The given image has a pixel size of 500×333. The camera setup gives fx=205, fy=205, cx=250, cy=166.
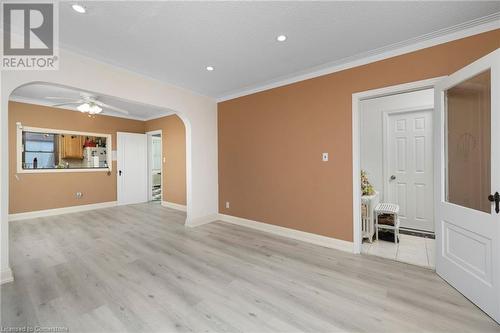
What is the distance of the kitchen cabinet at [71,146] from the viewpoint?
5395mm

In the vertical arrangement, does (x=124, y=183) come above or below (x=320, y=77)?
below

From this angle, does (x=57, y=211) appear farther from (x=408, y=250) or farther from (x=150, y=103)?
(x=408, y=250)

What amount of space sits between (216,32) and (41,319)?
123 inches

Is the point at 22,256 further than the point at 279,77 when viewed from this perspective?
No

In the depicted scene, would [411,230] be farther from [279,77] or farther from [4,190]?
[4,190]

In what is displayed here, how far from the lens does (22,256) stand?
2805mm

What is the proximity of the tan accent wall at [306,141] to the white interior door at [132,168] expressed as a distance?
139 inches

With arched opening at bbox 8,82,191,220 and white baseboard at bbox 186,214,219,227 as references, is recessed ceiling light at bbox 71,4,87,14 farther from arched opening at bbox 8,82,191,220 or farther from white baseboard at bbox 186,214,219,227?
white baseboard at bbox 186,214,219,227

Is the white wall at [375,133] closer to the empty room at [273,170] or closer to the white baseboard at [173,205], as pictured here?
the empty room at [273,170]

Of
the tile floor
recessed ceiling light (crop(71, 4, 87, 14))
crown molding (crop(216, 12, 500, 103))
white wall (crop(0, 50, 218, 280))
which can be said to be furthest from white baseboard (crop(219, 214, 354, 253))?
recessed ceiling light (crop(71, 4, 87, 14))

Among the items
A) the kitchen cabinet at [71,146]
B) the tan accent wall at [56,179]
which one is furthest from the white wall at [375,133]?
the kitchen cabinet at [71,146]

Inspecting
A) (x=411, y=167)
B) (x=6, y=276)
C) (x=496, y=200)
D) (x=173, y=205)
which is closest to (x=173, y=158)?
(x=173, y=205)

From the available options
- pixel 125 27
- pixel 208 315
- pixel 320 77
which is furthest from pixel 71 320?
pixel 320 77

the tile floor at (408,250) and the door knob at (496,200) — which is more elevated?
the door knob at (496,200)
